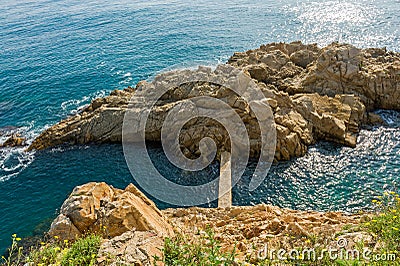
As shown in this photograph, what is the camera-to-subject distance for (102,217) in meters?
Answer: 12.6

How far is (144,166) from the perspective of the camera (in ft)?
86.0

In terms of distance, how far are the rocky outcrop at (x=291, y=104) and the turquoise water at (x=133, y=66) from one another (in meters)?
1.56

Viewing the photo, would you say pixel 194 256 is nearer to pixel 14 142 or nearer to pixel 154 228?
pixel 154 228

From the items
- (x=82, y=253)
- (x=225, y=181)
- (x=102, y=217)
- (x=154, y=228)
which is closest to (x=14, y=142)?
(x=225, y=181)

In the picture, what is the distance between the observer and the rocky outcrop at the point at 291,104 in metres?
27.3

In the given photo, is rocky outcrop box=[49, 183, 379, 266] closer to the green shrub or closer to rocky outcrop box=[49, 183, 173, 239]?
rocky outcrop box=[49, 183, 173, 239]

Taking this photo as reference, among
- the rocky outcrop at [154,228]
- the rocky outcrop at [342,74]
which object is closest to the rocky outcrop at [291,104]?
the rocky outcrop at [342,74]

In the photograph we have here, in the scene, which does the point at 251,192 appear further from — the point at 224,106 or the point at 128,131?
the point at 128,131

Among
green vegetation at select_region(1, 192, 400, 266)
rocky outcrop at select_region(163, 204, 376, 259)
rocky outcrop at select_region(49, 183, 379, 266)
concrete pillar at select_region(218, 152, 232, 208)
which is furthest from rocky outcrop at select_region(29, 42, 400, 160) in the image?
green vegetation at select_region(1, 192, 400, 266)

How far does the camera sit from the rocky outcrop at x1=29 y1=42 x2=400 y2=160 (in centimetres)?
2734

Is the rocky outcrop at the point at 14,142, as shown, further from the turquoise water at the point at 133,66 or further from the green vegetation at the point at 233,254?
the green vegetation at the point at 233,254

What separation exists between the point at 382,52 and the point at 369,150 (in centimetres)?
1778

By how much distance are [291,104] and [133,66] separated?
26741 mm

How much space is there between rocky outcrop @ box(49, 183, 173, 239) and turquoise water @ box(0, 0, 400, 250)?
915cm
